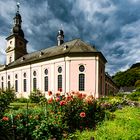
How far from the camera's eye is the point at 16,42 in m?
46.6

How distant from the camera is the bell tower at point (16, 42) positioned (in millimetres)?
46644

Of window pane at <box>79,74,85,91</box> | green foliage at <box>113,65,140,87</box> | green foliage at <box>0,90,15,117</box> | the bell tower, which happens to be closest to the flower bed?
green foliage at <box>0,90,15,117</box>

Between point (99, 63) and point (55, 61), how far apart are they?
803cm

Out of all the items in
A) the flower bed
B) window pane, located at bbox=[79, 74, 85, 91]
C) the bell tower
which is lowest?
the flower bed

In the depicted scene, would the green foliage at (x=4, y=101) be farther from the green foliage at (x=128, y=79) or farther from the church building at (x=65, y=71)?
the green foliage at (x=128, y=79)

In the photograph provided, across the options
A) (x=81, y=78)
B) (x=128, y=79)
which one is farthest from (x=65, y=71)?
(x=128, y=79)

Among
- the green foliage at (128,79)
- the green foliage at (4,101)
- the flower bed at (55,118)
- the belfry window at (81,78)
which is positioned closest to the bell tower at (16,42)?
the belfry window at (81,78)

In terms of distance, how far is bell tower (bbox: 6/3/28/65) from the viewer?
46644mm

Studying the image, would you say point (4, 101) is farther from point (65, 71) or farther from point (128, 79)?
point (128, 79)

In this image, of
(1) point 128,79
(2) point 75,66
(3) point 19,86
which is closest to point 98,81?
(2) point 75,66

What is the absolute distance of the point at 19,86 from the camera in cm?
4291

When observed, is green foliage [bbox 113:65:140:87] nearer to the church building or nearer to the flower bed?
the church building

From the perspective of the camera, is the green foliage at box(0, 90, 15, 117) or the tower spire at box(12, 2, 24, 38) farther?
the tower spire at box(12, 2, 24, 38)

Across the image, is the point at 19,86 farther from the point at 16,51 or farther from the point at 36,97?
the point at 36,97
